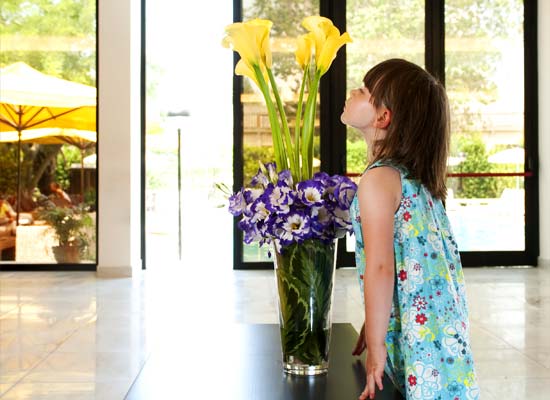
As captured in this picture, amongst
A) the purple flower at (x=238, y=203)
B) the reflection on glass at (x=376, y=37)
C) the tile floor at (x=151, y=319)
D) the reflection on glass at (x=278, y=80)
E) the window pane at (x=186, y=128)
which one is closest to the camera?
the purple flower at (x=238, y=203)

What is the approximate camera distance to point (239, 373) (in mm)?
1521

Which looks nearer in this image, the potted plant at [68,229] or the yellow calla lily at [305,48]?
the yellow calla lily at [305,48]

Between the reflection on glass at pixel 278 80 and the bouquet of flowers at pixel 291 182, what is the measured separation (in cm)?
615

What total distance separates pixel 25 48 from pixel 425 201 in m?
6.89

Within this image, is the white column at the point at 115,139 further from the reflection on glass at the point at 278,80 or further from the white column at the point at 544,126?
the white column at the point at 544,126

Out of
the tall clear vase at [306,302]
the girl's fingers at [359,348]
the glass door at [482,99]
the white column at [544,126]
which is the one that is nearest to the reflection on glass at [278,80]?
the glass door at [482,99]

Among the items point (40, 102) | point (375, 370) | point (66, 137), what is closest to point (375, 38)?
point (66, 137)

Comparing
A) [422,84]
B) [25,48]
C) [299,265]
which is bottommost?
[299,265]

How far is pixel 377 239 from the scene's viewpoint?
1.39 metres

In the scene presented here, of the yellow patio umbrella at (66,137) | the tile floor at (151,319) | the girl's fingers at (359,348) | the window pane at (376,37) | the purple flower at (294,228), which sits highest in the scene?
the window pane at (376,37)

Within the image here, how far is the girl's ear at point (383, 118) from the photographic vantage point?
149 cm

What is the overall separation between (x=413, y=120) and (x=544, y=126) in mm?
6922

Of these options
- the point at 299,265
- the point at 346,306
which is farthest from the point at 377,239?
the point at 346,306

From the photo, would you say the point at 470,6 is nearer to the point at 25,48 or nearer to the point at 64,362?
the point at 25,48
